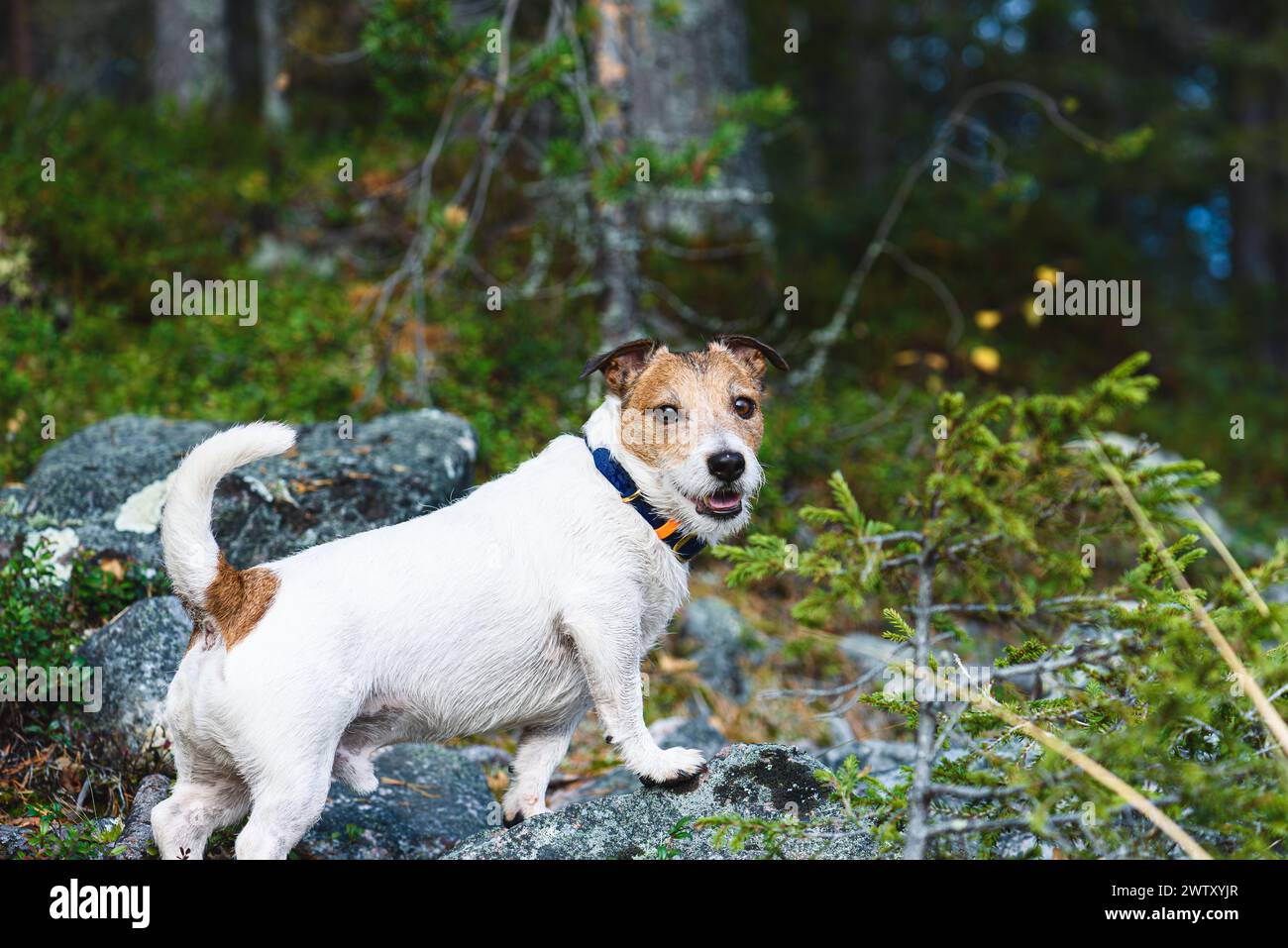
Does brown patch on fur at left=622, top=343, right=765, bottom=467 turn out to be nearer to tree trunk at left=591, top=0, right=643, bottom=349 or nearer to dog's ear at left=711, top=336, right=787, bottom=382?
dog's ear at left=711, top=336, right=787, bottom=382

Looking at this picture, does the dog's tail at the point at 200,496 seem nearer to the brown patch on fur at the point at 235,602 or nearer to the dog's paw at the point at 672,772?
the brown patch on fur at the point at 235,602

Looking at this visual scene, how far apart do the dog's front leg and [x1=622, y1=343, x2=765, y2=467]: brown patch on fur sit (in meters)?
0.75

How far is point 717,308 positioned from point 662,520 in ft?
20.6

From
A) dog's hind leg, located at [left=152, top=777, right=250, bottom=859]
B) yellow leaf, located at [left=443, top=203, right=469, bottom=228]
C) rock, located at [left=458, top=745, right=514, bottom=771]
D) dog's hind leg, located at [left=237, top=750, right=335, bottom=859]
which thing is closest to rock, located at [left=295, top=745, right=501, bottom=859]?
rock, located at [left=458, top=745, right=514, bottom=771]

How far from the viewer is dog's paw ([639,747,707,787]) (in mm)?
4488

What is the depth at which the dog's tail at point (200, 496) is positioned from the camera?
4059 millimetres

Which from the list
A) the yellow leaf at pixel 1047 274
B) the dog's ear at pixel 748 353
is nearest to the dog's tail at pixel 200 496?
the dog's ear at pixel 748 353

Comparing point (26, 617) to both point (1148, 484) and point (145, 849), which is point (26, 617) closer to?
point (145, 849)

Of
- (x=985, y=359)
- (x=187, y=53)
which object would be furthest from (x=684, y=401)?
(x=187, y=53)

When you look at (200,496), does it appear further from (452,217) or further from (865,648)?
(865,648)

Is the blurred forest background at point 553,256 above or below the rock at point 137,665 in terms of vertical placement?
above

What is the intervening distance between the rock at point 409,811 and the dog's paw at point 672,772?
3.46 feet

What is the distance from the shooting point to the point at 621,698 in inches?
176
